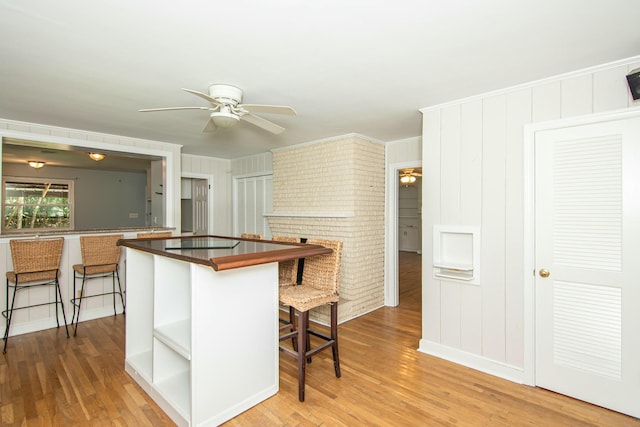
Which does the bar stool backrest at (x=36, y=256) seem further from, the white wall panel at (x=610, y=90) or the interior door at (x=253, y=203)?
the white wall panel at (x=610, y=90)

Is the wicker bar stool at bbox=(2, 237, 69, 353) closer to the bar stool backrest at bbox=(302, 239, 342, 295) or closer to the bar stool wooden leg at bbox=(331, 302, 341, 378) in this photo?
the bar stool backrest at bbox=(302, 239, 342, 295)

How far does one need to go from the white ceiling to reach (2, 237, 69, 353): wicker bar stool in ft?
4.58

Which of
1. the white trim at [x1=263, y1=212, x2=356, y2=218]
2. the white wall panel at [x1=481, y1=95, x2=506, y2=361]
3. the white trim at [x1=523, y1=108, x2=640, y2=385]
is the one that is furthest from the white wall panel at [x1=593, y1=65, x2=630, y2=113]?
the white trim at [x1=263, y1=212, x2=356, y2=218]

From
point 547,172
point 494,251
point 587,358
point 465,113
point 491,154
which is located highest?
point 465,113

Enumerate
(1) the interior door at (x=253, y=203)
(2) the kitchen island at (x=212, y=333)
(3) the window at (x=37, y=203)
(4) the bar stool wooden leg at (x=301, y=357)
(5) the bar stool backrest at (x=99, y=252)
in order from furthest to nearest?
(3) the window at (x=37, y=203), (1) the interior door at (x=253, y=203), (5) the bar stool backrest at (x=99, y=252), (4) the bar stool wooden leg at (x=301, y=357), (2) the kitchen island at (x=212, y=333)

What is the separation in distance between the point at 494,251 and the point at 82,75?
358 cm

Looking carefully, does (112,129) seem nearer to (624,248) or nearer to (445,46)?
(445,46)

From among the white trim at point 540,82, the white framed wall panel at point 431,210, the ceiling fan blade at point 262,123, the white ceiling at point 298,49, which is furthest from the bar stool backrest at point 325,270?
the white trim at point 540,82

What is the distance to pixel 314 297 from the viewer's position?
95.0 inches

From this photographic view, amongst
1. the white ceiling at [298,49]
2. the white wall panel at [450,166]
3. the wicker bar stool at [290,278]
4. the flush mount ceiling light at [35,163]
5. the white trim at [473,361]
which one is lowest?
the white trim at [473,361]

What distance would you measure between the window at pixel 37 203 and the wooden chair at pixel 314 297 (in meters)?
6.99

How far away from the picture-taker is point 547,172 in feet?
8.18

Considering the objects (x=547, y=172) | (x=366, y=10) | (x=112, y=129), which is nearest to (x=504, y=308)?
(x=547, y=172)

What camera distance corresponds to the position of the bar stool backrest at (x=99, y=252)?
3.69 meters
